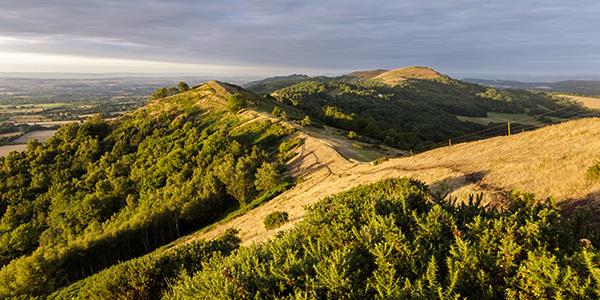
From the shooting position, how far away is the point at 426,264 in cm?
778

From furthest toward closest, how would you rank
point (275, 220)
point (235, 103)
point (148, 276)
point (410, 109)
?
1. point (410, 109)
2. point (235, 103)
3. point (275, 220)
4. point (148, 276)

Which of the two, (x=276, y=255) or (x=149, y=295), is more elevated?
(x=276, y=255)

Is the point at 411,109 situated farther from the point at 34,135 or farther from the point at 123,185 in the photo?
the point at 34,135

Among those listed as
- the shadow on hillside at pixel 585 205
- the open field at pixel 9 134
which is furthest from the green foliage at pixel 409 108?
the open field at pixel 9 134

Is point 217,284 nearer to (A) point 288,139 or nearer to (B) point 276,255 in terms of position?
(B) point 276,255

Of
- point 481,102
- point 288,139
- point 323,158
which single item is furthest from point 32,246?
point 481,102

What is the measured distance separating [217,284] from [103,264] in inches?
1264

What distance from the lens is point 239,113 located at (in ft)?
238

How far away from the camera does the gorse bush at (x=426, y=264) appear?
6.75 metres

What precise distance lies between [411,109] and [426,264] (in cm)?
12326

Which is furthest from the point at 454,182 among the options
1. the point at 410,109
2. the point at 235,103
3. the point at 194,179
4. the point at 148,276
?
the point at 410,109

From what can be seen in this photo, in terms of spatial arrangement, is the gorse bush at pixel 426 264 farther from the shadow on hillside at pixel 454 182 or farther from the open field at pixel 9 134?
the open field at pixel 9 134

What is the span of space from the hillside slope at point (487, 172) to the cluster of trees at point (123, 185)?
5283mm

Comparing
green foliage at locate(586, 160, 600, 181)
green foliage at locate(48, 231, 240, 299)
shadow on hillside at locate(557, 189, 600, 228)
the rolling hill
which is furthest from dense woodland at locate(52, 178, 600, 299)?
green foliage at locate(586, 160, 600, 181)
